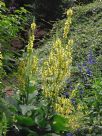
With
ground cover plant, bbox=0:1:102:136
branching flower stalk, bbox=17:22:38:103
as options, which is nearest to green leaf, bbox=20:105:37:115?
ground cover plant, bbox=0:1:102:136

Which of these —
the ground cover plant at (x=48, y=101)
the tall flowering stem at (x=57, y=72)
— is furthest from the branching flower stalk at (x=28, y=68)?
the tall flowering stem at (x=57, y=72)

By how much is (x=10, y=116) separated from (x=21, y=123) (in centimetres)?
37

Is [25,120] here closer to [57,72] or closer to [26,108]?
[26,108]

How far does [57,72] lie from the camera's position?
15.4ft

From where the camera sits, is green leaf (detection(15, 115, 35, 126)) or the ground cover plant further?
green leaf (detection(15, 115, 35, 126))

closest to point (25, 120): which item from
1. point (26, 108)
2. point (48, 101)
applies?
point (26, 108)

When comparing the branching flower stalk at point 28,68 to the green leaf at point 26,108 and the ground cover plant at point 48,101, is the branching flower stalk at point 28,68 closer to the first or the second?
the ground cover plant at point 48,101

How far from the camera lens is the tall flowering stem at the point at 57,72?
4.66 m

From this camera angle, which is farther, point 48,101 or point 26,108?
point 26,108

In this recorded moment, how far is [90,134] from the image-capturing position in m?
5.10

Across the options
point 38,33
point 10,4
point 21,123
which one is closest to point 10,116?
point 21,123

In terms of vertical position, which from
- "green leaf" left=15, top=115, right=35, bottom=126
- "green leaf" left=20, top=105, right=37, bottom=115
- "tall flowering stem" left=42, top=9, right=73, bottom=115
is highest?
"tall flowering stem" left=42, top=9, right=73, bottom=115

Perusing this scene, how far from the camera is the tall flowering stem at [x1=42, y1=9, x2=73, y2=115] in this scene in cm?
466

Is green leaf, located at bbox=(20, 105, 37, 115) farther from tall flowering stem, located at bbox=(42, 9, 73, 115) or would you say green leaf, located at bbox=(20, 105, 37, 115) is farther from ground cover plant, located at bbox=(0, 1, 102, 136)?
tall flowering stem, located at bbox=(42, 9, 73, 115)
